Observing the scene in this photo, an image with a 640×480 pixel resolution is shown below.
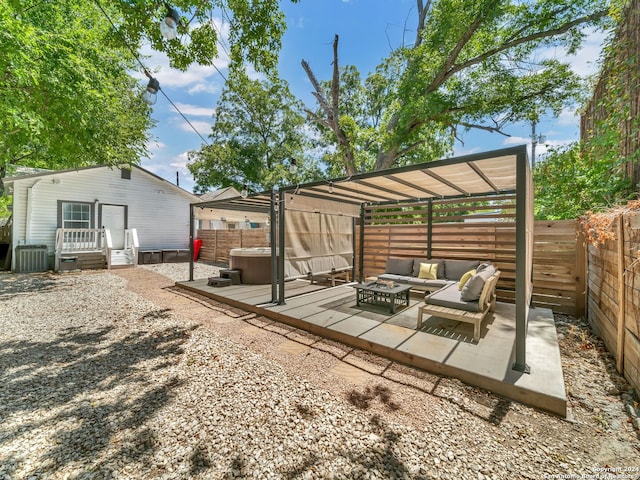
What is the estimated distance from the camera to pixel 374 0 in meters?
9.34

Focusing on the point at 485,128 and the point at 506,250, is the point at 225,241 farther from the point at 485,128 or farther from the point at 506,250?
the point at 485,128

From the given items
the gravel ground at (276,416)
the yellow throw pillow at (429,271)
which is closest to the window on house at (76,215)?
the gravel ground at (276,416)

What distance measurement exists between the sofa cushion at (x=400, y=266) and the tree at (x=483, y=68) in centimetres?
446

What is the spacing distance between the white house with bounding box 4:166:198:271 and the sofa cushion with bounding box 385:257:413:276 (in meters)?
10.9

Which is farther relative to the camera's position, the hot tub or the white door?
the white door

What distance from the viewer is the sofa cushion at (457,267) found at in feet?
18.7

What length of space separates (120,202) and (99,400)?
12281 mm

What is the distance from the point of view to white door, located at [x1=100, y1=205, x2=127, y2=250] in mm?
11625

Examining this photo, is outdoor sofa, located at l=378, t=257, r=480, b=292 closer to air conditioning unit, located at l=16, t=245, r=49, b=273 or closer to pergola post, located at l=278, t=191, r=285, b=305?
pergola post, located at l=278, t=191, r=285, b=305

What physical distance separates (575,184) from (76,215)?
54.7ft

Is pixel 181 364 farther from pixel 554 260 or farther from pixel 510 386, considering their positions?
pixel 554 260

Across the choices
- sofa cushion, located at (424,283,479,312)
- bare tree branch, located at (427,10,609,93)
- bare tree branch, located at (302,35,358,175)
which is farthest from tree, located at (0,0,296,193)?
sofa cushion, located at (424,283,479,312)

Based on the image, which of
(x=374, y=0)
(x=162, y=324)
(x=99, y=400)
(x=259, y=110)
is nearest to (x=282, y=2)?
(x=374, y=0)

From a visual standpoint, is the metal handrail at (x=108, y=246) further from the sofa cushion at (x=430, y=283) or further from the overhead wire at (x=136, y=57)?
the sofa cushion at (x=430, y=283)
